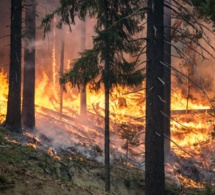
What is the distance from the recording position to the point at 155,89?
7.34m

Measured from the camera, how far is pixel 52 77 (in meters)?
28.8

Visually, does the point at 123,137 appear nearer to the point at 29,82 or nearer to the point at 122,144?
the point at 122,144

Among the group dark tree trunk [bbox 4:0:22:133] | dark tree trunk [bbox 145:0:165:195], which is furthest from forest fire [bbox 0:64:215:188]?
dark tree trunk [bbox 145:0:165:195]

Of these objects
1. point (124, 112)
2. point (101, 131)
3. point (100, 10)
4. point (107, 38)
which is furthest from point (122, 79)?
point (124, 112)

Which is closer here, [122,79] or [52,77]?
[122,79]

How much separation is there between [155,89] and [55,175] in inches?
175

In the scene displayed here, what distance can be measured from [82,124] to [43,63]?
10230 mm

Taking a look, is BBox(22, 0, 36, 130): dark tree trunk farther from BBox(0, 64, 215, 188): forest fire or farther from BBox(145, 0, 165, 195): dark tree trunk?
BBox(145, 0, 165, 195): dark tree trunk

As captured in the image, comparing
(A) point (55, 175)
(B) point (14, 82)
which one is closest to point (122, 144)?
(B) point (14, 82)

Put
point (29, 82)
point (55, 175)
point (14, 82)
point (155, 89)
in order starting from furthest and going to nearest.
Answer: point (29, 82) → point (14, 82) → point (55, 175) → point (155, 89)

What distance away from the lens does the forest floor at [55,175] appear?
5281 mm

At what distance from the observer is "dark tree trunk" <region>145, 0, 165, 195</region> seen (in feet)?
24.0

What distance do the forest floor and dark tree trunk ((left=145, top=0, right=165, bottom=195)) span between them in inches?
62.9

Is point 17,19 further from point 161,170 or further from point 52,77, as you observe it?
point 52,77
